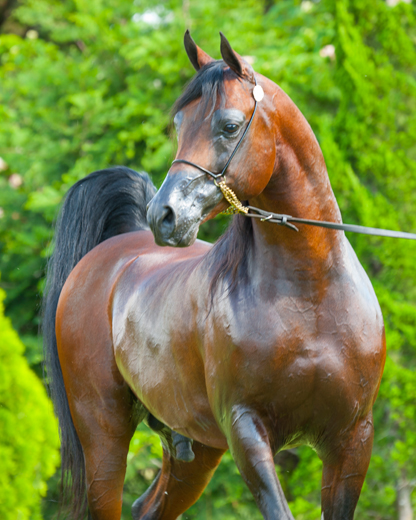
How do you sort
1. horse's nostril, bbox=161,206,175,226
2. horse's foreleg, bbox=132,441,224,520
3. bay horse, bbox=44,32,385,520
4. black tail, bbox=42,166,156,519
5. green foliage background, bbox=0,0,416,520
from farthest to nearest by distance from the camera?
green foliage background, bbox=0,0,416,520 → black tail, bbox=42,166,156,519 → horse's foreleg, bbox=132,441,224,520 → bay horse, bbox=44,32,385,520 → horse's nostril, bbox=161,206,175,226

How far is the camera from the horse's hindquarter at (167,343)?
2.79 meters

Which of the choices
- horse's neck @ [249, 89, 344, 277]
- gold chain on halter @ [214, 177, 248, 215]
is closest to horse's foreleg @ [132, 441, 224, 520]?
horse's neck @ [249, 89, 344, 277]

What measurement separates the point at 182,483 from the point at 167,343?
110 centimetres

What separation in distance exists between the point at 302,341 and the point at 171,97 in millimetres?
5500

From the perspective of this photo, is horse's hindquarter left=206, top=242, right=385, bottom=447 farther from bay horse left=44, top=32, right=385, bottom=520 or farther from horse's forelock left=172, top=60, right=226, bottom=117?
horse's forelock left=172, top=60, right=226, bottom=117

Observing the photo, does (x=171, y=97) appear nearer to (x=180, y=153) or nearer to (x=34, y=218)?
(x=34, y=218)

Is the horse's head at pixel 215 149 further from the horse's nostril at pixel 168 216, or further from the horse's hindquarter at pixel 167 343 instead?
the horse's hindquarter at pixel 167 343

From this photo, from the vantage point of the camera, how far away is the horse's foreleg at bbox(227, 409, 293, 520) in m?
2.29

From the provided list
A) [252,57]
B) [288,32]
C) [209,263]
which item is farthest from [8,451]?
[288,32]

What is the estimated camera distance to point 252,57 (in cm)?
730

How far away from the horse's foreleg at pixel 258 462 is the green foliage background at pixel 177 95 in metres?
1.92

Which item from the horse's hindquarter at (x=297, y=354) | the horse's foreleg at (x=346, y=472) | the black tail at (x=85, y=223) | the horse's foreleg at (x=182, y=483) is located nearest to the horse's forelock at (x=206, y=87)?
the horse's hindquarter at (x=297, y=354)

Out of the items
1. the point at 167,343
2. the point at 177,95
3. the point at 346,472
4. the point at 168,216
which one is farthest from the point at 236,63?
the point at 177,95

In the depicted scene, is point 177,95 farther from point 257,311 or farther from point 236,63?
point 257,311
